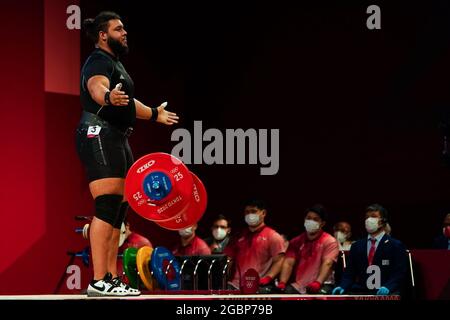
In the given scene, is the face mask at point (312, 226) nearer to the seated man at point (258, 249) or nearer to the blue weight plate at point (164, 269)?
the seated man at point (258, 249)

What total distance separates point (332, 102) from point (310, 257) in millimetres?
2418

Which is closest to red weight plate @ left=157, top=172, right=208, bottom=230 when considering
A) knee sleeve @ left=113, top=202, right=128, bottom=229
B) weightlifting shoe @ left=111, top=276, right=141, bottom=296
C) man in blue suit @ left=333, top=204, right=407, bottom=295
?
knee sleeve @ left=113, top=202, right=128, bottom=229

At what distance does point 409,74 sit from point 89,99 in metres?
6.01

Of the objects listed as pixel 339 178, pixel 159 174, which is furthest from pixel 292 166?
pixel 159 174

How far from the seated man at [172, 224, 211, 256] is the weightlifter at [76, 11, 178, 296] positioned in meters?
4.13

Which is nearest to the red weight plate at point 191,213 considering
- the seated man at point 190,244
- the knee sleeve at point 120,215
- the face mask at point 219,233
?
the knee sleeve at point 120,215

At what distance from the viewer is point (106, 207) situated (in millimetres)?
5285

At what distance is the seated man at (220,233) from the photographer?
32.4 feet

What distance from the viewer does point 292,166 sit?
10938 mm

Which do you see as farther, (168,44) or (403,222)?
(403,222)

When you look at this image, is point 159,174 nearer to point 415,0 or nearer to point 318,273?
point 318,273

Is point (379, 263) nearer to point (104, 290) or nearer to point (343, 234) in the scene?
point (343, 234)

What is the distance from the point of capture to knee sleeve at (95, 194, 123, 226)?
5.28 meters

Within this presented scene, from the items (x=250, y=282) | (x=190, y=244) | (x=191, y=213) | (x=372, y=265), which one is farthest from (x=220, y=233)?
(x=191, y=213)
